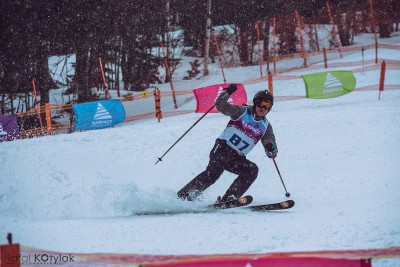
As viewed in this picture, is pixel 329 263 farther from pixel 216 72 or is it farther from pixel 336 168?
pixel 216 72

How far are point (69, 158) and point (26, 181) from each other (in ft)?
6.28

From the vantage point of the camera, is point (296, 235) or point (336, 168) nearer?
point (296, 235)

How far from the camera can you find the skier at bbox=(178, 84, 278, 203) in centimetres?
645

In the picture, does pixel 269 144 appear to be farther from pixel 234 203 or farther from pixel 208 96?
pixel 208 96

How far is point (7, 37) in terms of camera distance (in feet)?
57.0

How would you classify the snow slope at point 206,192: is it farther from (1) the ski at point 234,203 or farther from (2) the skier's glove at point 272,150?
(2) the skier's glove at point 272,150

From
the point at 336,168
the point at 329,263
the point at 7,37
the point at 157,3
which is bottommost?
the point at 336,168

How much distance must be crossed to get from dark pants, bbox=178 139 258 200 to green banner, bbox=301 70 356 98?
26.8 feet

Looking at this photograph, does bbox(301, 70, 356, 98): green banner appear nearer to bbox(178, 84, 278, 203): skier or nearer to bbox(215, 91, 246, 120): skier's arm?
bbox(178, 84, 278, 203): skier

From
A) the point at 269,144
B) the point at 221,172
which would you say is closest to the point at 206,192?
the point at 221,172

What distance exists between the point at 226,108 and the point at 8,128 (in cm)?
940

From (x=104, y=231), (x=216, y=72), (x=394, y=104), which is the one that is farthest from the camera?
(x=216, y=72)

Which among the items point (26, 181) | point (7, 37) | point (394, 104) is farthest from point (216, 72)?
point (26, 181)

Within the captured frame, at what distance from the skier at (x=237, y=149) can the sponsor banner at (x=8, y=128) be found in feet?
29.2
